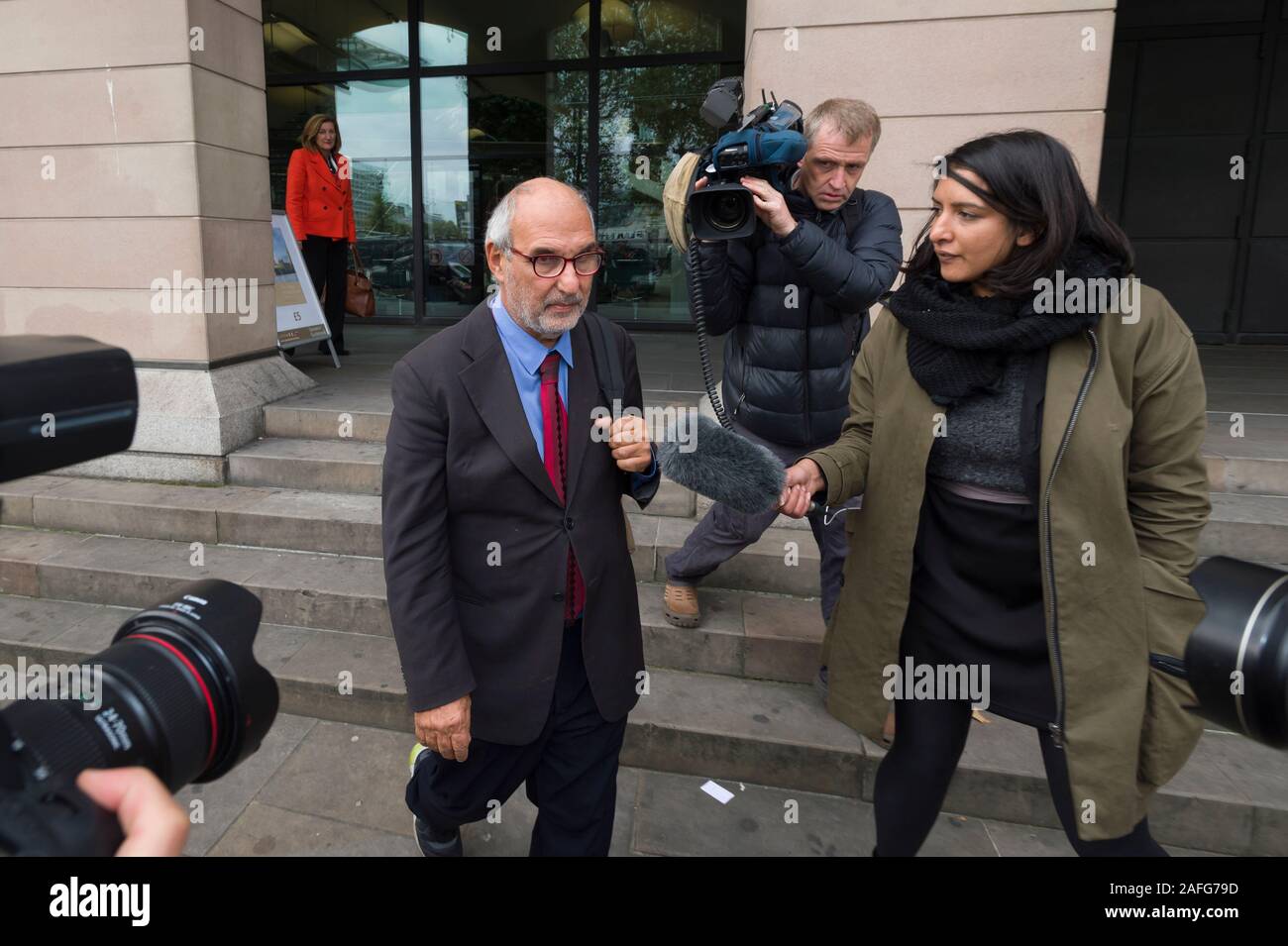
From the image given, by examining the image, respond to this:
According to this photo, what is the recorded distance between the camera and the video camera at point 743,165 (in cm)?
241

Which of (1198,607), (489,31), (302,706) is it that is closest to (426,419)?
(1198,607)

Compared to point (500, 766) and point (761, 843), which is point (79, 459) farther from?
point (761, 843)

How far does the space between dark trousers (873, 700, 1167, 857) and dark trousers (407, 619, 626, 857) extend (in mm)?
707

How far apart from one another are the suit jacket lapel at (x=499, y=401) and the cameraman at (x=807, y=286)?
1.02 metres

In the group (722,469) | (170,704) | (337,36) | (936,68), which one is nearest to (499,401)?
(722,469)

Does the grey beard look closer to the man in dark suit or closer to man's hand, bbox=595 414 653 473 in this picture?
the man in dark suit

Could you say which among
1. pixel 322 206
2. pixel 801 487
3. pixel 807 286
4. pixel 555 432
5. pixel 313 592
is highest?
pixel 322 206

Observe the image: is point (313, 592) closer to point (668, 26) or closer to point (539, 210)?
point (539, 210)

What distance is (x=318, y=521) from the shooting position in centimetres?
421

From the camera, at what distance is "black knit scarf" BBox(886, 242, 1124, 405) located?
1.69 m

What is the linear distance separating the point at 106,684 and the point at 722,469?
1162 mm

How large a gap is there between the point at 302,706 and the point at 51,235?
3.56 meters

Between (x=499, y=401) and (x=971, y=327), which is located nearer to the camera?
(x=971, y=327)

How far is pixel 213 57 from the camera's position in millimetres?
4746
